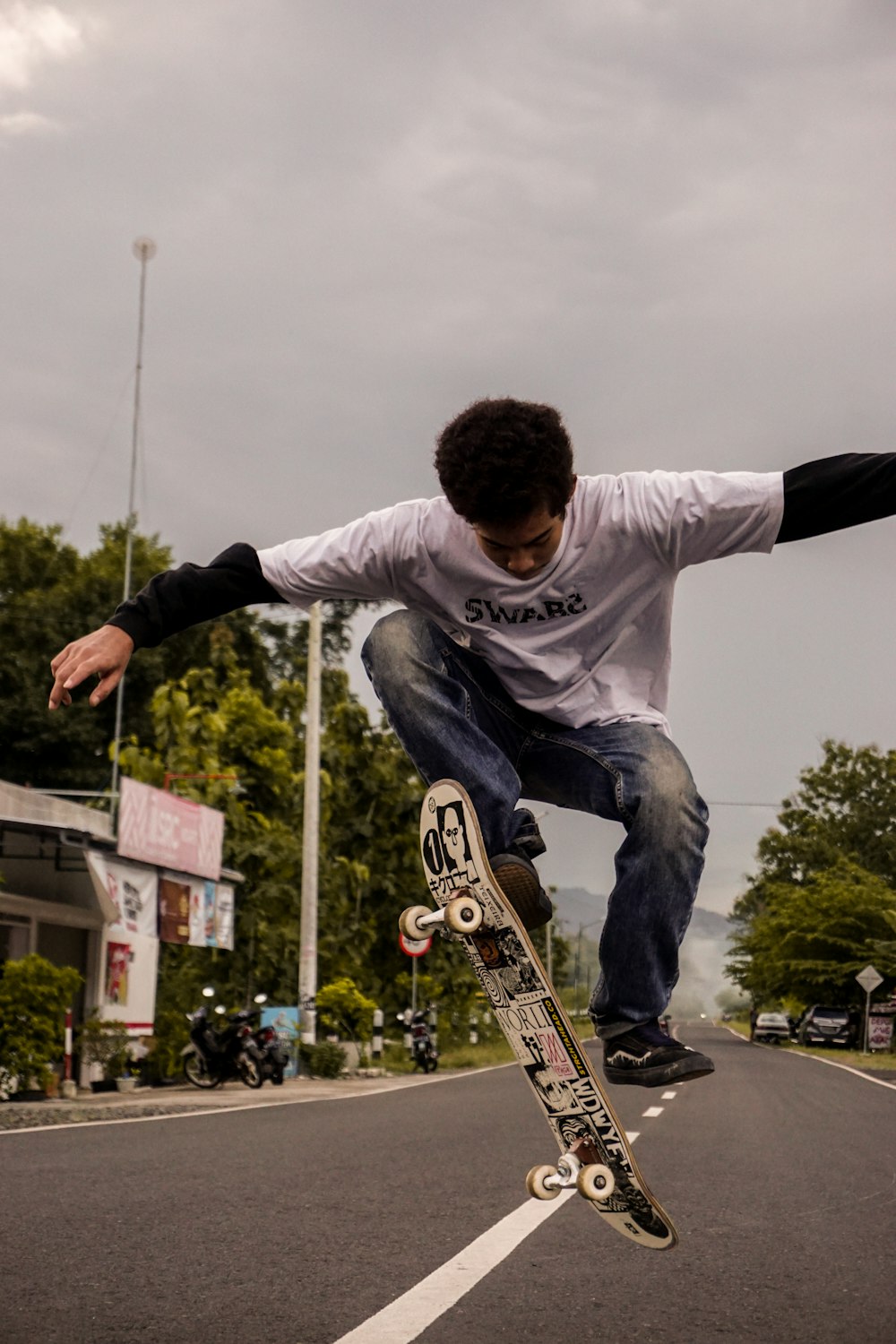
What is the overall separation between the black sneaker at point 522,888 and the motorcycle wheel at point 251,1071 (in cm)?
1851

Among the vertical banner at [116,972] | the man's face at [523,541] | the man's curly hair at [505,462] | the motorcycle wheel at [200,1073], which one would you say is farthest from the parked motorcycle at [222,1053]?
the man's curly hair at [505,462]

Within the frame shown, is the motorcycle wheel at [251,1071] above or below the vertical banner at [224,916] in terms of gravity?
below

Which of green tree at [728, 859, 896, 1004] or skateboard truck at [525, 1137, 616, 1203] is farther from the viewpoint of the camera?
green tree at [728, 859, 896, 1004]

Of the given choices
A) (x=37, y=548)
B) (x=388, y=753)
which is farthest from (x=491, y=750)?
(x=37, y=548)

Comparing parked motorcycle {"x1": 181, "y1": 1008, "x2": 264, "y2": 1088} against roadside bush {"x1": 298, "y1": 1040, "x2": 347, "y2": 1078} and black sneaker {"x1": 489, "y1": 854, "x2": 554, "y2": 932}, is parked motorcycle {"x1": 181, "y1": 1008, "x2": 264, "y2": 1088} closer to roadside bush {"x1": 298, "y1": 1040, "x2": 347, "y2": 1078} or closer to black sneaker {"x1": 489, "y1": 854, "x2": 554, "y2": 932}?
roadside bush {"x1": 298, "y1": 1040, "x2": 347, "y2": 1078}

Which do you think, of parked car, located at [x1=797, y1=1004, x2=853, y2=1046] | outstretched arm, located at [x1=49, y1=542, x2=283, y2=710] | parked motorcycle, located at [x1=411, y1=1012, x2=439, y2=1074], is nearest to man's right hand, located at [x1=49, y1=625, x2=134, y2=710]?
outstretched arm, located at [x1=49, y1=542, x2=283, y2=710]

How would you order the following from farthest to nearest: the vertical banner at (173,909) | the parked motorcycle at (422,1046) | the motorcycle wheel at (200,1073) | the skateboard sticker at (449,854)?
the parked motorcycle at (422,1046) → the vertical banner at (173,909) → the motorcycle wheel at (200,1073) → the skateboard sticker at (449,854)

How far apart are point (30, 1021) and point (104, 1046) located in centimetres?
251

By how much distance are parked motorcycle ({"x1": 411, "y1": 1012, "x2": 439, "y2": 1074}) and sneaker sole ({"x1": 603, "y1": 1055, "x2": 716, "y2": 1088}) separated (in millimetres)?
25721

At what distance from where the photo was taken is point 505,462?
3650 mm

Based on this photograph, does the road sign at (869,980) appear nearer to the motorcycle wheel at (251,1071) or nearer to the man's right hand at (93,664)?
the motorcycle wheel at (251,1071)

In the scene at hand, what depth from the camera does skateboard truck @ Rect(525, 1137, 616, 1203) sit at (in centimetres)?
382

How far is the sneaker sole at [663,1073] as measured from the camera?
4.02 metres

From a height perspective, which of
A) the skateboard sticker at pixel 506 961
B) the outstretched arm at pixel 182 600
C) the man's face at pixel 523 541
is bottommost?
the skateboard sticker at pixel 506 961
